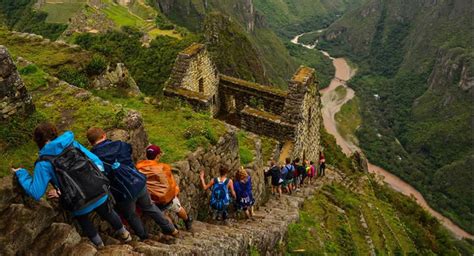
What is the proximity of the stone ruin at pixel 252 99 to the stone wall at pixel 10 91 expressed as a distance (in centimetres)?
920

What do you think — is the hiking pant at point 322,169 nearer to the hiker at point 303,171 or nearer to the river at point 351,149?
the hiker at point 303,171

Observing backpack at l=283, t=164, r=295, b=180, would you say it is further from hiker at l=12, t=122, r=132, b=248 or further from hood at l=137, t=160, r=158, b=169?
hiker at l=12, t=122, r=132, b=248

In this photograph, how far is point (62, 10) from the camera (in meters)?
A: 64.9

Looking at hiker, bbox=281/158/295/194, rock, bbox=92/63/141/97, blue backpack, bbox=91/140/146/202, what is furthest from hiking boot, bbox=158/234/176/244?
hiker, bbox=281/158/295/194

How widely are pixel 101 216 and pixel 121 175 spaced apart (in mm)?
699

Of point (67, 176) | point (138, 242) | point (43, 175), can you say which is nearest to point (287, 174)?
point (138, 242)

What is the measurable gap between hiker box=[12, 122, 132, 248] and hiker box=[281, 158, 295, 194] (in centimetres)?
1026

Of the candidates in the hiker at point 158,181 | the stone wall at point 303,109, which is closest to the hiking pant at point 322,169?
the stone wall at point 303,109

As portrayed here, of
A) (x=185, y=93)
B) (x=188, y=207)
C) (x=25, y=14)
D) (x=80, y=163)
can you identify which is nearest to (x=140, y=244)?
(x=80, y=163)

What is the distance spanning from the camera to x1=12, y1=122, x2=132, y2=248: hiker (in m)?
5.85

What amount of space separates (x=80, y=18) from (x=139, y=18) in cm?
1623

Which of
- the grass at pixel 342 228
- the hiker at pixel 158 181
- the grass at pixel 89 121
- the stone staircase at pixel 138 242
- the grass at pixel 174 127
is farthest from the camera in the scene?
the grass at pixel 342 228

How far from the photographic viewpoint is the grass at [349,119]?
152 m

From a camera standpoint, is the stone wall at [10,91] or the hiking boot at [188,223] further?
the hiking boot at [188,223]
